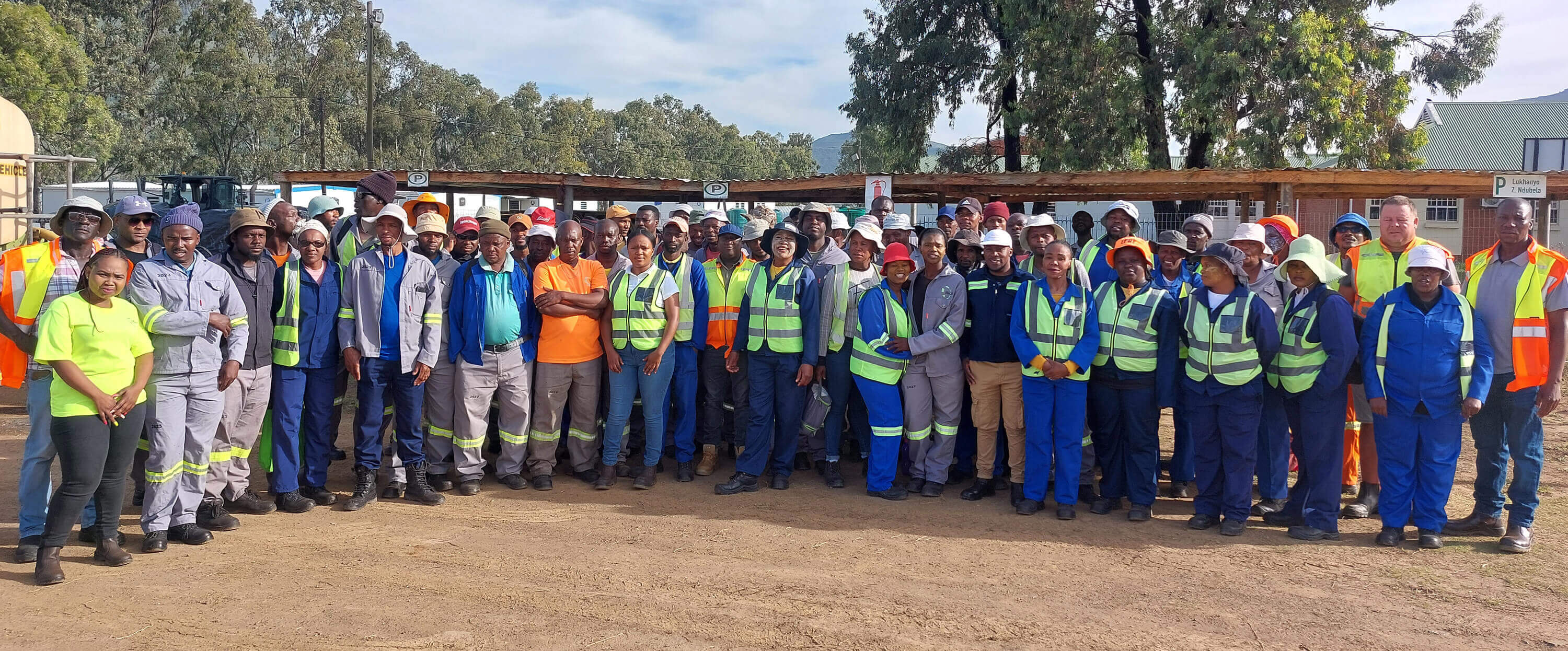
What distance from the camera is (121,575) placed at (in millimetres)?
5316

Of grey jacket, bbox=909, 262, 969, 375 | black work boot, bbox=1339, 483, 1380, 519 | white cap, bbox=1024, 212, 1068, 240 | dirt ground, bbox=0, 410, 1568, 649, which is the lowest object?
dirt ground, bbox=0, 410, 1568, 649

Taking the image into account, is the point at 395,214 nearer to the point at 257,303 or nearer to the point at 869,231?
the point at 257,303

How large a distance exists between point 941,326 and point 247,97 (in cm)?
4650

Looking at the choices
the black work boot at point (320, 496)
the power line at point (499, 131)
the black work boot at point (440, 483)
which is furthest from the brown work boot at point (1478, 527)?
the power line at point (499, 131)

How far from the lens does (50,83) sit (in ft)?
104

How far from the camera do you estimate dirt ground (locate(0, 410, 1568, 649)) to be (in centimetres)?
461

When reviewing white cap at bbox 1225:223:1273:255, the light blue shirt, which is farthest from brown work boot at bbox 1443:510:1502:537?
the light blue shirt

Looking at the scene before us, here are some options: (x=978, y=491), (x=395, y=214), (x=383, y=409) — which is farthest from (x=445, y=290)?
(x=978, y=491)

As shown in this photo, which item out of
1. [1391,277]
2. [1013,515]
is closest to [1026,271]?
[1013,515]

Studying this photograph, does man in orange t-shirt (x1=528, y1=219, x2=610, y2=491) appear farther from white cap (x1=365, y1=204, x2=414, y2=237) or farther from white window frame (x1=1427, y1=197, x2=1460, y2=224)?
white window frame (x1=1427, y1=197, x2=1460, y2=224)

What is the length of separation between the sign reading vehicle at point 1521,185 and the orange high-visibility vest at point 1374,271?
5.91 meters

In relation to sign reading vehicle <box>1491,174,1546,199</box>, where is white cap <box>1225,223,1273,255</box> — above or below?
below

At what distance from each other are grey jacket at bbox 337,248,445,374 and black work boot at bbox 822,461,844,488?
286cm

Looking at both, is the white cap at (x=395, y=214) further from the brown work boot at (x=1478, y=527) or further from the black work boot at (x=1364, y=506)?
the brown work boot at (x=1478, y=527)
